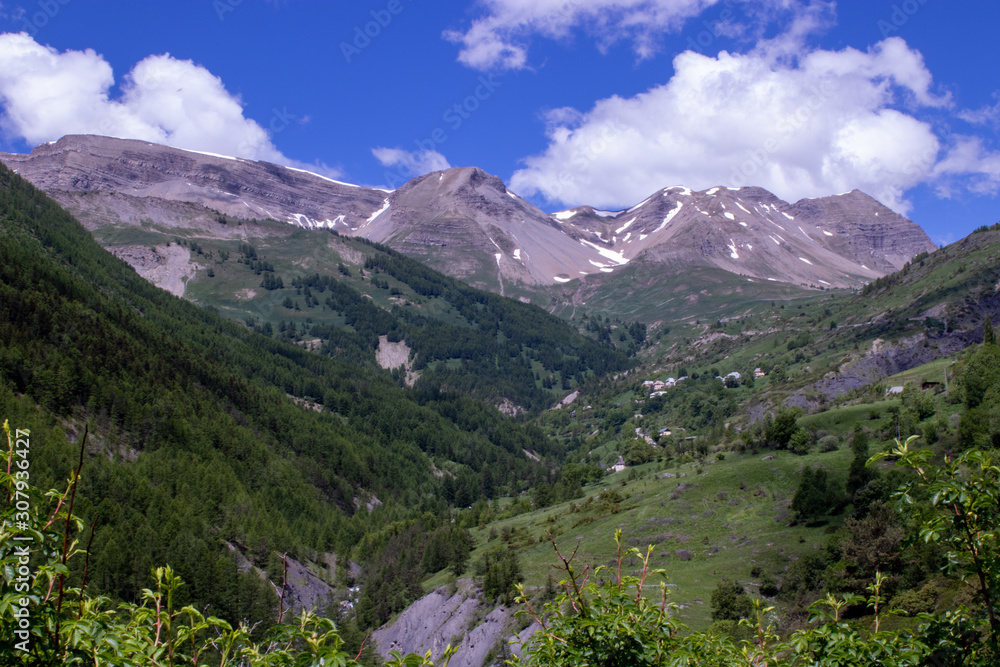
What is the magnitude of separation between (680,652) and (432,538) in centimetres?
8340

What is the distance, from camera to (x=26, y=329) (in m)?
106

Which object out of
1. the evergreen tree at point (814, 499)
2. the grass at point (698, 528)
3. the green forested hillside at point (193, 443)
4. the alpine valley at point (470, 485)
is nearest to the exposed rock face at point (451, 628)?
the alpine valley at point (470, 485)

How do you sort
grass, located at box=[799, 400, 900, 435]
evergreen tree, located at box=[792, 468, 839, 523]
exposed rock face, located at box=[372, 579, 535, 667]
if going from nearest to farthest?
exposed rock face, located at box=[372, 579, 535, 667] → evergreen tree, located at box=[792, 468, 839, 523] → grass, located at box=[799, 400, 900, 435]

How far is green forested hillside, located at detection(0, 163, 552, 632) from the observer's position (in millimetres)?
74688

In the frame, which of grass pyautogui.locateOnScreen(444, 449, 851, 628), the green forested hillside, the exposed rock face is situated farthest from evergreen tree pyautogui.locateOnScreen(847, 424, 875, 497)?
the green forested hillside

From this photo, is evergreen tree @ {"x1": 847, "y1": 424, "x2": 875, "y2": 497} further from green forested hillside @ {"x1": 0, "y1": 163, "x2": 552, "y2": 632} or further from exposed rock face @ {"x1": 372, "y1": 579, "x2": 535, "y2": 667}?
green forested hillside @ {"x1": 0, "y1": 163, "x2": 552, "y2": 632}

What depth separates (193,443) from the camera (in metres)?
110

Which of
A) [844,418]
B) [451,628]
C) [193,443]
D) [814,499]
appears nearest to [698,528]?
[814,499]

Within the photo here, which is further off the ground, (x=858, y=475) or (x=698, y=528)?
(x=858, y=475)

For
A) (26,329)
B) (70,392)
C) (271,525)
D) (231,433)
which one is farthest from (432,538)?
(26,329)

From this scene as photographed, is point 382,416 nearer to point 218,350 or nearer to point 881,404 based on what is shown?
point 218,350

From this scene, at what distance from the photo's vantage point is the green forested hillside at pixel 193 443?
2940 inches

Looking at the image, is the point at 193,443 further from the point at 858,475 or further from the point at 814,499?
the point at 858,475

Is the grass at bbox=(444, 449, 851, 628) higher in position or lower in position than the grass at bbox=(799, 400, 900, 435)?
lower
